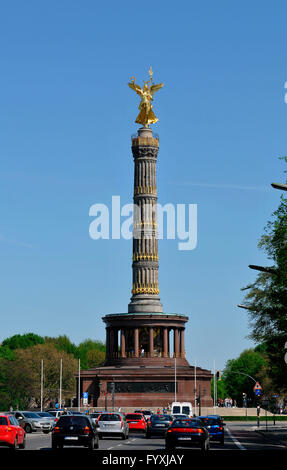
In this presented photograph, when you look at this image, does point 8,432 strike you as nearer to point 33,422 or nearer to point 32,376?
point 33,422

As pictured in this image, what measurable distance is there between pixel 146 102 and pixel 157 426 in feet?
248

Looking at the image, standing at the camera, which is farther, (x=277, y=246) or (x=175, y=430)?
(x=277, y=246)

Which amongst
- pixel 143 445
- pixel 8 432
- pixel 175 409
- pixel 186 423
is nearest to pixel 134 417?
pixel 143 445

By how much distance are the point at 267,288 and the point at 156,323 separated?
166ft

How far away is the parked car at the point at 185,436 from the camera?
38.7 metres

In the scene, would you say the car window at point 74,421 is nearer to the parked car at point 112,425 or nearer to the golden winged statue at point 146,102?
the parked car at point 112,425

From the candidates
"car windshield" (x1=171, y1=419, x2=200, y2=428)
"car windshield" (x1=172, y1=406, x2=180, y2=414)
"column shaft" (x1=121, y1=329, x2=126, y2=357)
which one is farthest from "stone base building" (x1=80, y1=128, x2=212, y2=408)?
"car windshield" (x1=171, y1=419, x2=200, y2=428)

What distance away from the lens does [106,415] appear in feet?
172

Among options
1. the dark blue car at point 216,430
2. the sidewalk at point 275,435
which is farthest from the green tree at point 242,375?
the dark blue car at point 216,430

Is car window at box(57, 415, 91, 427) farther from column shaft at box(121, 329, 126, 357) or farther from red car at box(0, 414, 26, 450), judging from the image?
column shaft at box(121, 329, 126, 357)

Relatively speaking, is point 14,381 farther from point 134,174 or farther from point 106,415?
point 106,415

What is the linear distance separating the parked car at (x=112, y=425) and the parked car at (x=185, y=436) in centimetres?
1252
